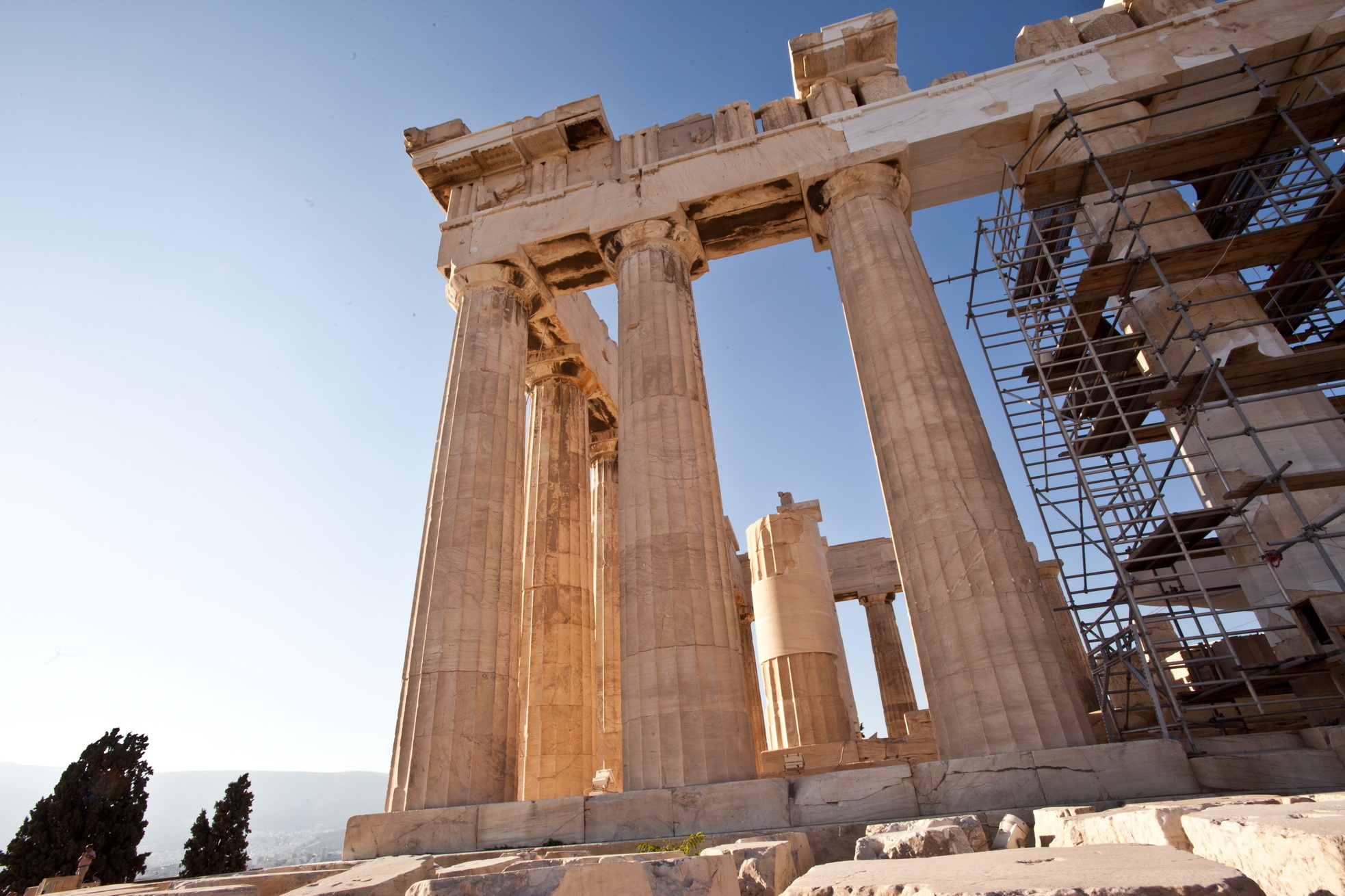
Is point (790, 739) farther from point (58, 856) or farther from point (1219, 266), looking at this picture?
point (58, 856)

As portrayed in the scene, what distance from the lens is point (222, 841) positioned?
29188 mm

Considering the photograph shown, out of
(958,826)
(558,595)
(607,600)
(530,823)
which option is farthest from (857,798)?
(607,600)

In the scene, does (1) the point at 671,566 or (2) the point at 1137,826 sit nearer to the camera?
(2) the point at 1137,826

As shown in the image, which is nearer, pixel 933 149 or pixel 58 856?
pixel 933 149

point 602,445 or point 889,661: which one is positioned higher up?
point 602,445

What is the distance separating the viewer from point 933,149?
56.1 feet

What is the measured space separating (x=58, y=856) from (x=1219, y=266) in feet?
126

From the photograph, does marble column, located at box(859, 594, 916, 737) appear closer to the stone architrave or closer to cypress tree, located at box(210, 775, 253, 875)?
the stone architrave

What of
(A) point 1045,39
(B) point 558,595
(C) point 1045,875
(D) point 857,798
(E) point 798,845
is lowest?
(C) point 1045,875

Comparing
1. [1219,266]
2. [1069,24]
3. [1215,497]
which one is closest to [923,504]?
[1215,497]

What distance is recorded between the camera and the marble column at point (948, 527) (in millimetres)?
10656

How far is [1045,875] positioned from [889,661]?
3020cm

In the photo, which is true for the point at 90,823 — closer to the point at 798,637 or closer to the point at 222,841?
the point at 222,841

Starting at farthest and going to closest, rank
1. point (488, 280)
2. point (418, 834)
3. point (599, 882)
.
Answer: point (488, 280) < point (418, 834) < point (599, 882)
